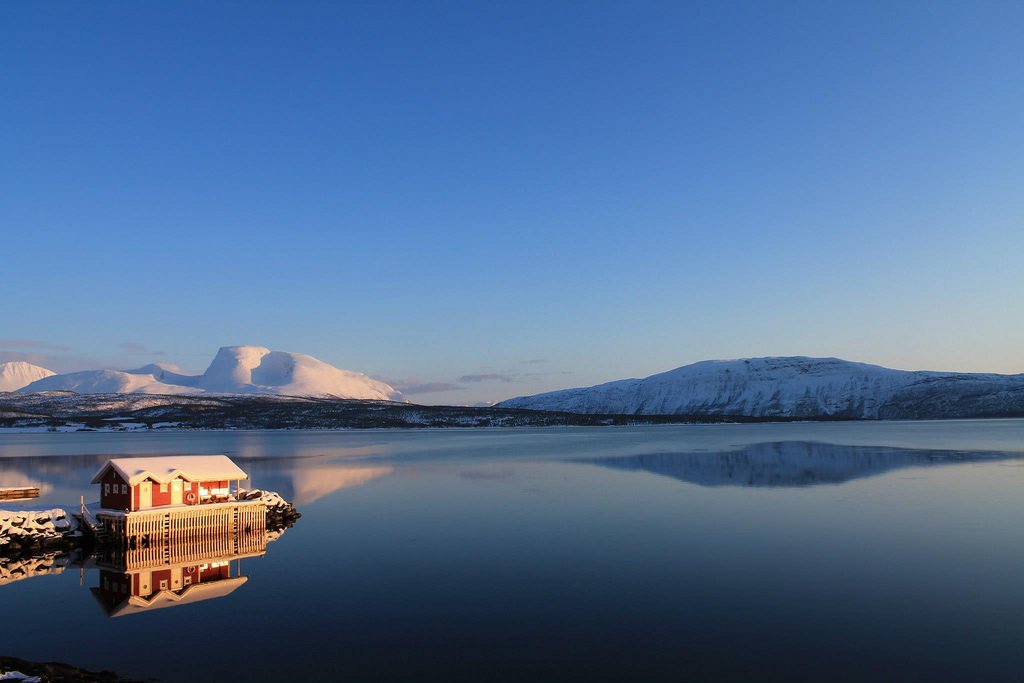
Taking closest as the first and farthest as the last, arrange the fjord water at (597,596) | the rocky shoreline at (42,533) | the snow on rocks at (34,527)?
1. the fjord water at (597,596)
2. the rocky shoreline at (42,533)
3. the snow on rocks at (34,527)

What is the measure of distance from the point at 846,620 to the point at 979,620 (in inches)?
141

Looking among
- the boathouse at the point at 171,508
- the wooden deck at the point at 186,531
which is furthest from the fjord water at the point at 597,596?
the boathouse at the point at 171,508

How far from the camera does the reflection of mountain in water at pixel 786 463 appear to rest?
178ft

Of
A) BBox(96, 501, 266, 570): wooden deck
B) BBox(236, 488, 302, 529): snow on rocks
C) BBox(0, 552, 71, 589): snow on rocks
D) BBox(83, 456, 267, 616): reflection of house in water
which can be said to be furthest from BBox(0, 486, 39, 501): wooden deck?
BBox(236, 488, 302, 529): snow on rocks

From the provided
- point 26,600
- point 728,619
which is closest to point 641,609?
point 728,619

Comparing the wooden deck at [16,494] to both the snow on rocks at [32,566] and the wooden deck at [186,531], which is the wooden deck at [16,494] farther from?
the snow on rocks at [32,566]

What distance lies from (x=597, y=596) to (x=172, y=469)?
73.9ft

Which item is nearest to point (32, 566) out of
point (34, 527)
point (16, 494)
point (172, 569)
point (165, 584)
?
point (34, 527)

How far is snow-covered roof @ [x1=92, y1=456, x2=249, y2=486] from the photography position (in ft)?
108

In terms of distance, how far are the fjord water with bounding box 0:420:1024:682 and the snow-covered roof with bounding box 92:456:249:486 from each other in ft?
15.3

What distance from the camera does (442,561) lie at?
2759 centimetres

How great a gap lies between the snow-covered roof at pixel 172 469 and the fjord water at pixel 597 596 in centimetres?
465

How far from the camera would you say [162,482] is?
33500 mm

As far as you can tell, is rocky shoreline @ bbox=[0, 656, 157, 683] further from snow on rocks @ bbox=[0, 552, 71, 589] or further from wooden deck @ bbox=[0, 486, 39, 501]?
wooden deck @ bbox=[0, 486, 39, 501]
